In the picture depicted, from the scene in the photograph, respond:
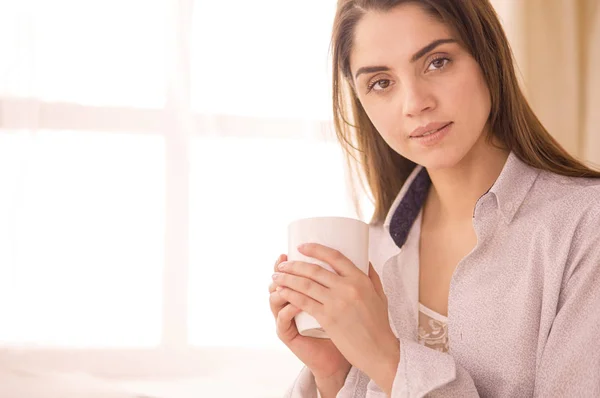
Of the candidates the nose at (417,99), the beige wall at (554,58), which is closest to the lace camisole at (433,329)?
the nose at (417,99)

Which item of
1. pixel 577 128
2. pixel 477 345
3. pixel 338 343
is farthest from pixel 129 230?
pixel 577 128

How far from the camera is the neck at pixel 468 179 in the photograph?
1.20 meters

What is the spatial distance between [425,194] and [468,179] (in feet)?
0.48

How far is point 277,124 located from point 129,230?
0.44 meters

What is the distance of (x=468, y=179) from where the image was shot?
122cm

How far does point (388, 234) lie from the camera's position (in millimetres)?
1290

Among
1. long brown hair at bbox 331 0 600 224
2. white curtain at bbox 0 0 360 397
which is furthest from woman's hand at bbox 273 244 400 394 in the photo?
white curtain at bbox 0 0 360 397

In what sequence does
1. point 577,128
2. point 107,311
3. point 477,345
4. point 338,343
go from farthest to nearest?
point 577,128 → point 107,311 → point 477,345 → point 338,343

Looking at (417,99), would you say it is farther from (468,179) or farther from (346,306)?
(346,306)

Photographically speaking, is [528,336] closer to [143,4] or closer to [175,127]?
[175,127]

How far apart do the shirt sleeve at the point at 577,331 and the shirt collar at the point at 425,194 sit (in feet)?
0.41

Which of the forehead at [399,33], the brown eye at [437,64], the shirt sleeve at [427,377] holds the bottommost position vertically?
the shirt sleeve at [427,377]

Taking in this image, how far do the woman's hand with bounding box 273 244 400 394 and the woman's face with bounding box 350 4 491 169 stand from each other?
0.94 ft

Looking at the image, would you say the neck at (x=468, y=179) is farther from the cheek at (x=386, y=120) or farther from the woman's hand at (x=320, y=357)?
the woman's hand at (x=320, y=357)
